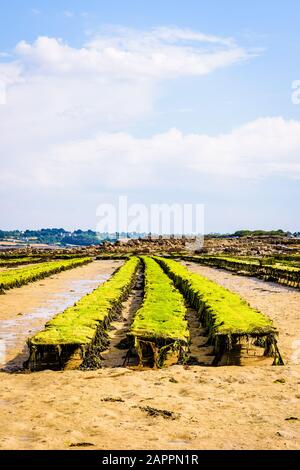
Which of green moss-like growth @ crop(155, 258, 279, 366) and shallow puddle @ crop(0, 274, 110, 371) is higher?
green moss-like growth @ crop(155, 258, 279, 366)

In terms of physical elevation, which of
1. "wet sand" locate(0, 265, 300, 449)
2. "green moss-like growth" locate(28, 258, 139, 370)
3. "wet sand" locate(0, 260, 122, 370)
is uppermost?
"green moss-like growth" locate(28, 258, 139, 370)

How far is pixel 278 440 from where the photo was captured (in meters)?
6.73

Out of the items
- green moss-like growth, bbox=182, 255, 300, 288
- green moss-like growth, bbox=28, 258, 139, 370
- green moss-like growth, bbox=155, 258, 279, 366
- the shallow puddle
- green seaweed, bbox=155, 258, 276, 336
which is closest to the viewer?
green moss-like growth, bbox=28, 258, 139, 370

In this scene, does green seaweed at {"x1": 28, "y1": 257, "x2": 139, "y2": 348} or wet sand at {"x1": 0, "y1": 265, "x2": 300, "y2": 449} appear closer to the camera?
wet sand at {"x1": 0, "y1": 265, "x2": 300, "y2": 449}

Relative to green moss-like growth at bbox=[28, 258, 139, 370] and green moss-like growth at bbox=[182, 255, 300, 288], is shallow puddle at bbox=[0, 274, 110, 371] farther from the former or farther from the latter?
green moss-like growth at bbox=[182, 255, 300, 288]

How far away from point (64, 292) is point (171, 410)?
21.5 m

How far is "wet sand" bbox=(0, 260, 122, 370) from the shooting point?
1330 cm

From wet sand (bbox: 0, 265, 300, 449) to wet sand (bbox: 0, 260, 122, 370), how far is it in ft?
8.60

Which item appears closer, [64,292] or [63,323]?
[63,323]

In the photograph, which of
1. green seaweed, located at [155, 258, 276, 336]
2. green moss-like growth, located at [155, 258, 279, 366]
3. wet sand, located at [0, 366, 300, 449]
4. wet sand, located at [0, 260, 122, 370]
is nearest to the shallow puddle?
wet sand, located at [0, 260, 122, 370]

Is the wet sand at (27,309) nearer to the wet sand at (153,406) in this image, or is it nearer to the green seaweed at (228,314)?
the wet sand at (153,406)

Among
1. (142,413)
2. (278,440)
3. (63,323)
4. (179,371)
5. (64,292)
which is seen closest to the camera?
(278,440)
